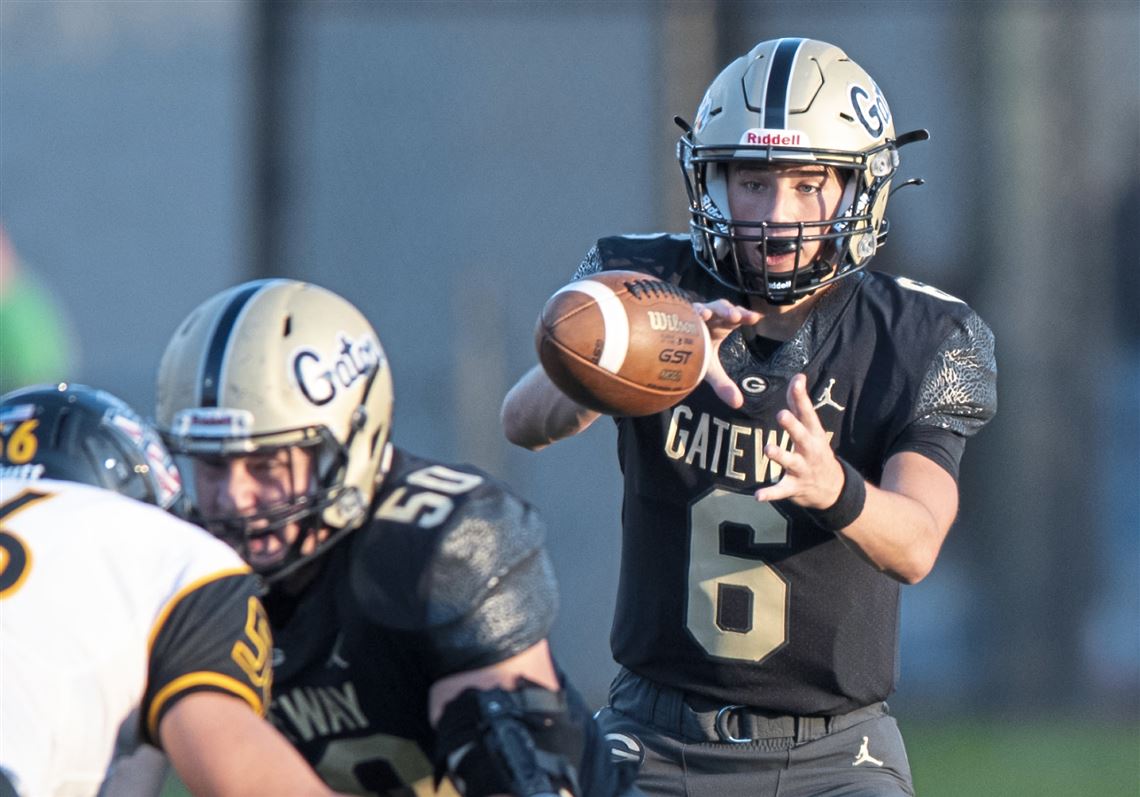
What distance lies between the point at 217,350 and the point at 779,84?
4.60 ft

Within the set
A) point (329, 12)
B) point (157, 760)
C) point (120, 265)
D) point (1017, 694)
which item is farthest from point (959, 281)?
point (157, 760)

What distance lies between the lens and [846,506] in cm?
301

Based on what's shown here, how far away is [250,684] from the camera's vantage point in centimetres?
233

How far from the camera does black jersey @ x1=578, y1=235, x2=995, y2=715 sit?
3373 millimetres

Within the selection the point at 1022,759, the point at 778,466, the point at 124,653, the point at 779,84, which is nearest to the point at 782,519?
the point at 778,466

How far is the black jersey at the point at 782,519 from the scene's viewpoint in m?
3.37

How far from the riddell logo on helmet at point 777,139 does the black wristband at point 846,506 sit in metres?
0.76

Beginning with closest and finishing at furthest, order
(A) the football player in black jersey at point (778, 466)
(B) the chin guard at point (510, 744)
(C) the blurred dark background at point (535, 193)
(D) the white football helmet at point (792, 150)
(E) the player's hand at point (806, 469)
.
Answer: (B) the chin guard at point (510, 744)
(E) the player's hand at point (806, 469)
(A) the football player in black jersey at point (778, 466)
(D) the white football helmet at point (792, 150)
(C) the blurred dark background at point (535, 193)

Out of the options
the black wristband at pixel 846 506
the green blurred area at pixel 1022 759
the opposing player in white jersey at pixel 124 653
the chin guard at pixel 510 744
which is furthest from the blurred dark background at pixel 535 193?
the opposing player in white jersey at pixel 124 653

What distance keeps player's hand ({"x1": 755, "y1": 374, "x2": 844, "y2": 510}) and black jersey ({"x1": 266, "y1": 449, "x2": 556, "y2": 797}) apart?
1.49 feet

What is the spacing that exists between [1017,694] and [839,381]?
5.44m

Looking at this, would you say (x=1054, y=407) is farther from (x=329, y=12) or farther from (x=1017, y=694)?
(x=329, y=12)

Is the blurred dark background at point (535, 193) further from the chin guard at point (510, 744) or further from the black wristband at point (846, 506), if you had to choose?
the chin guard at point (510, 744)

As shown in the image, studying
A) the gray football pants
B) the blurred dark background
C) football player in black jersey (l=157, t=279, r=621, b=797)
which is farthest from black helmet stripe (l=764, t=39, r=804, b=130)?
the blurred dark background
